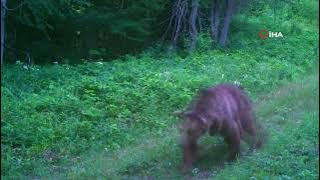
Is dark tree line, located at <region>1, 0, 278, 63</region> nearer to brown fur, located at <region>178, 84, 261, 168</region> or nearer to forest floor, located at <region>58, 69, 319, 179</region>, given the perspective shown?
forest floor, located at <region>58, 69, 319, 179</region>

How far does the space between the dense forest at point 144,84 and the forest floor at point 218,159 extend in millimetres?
21

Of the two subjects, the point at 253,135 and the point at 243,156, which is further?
the point at 253,135

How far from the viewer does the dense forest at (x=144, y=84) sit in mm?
9016

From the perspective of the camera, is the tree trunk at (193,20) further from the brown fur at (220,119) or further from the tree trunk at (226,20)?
the brown fur at (220,119)

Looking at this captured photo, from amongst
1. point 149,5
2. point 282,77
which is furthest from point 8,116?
point 149,5

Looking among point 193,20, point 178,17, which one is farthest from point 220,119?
point 178,17

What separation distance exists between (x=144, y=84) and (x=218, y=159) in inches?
204

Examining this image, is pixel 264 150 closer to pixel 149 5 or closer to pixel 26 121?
pixel 26 121

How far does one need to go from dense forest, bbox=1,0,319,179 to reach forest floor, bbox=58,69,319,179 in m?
0.02

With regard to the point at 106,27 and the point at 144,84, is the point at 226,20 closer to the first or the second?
the point at 106,27

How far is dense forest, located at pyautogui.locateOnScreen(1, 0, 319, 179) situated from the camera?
29.6 feet

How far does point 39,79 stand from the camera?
50.2 feet

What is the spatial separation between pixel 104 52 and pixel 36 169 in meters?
12.4

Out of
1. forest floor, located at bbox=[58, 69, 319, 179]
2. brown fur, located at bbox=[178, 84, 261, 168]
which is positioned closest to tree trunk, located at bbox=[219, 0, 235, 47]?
forest floor, located at bbox=[58, 69, 319, 179]
